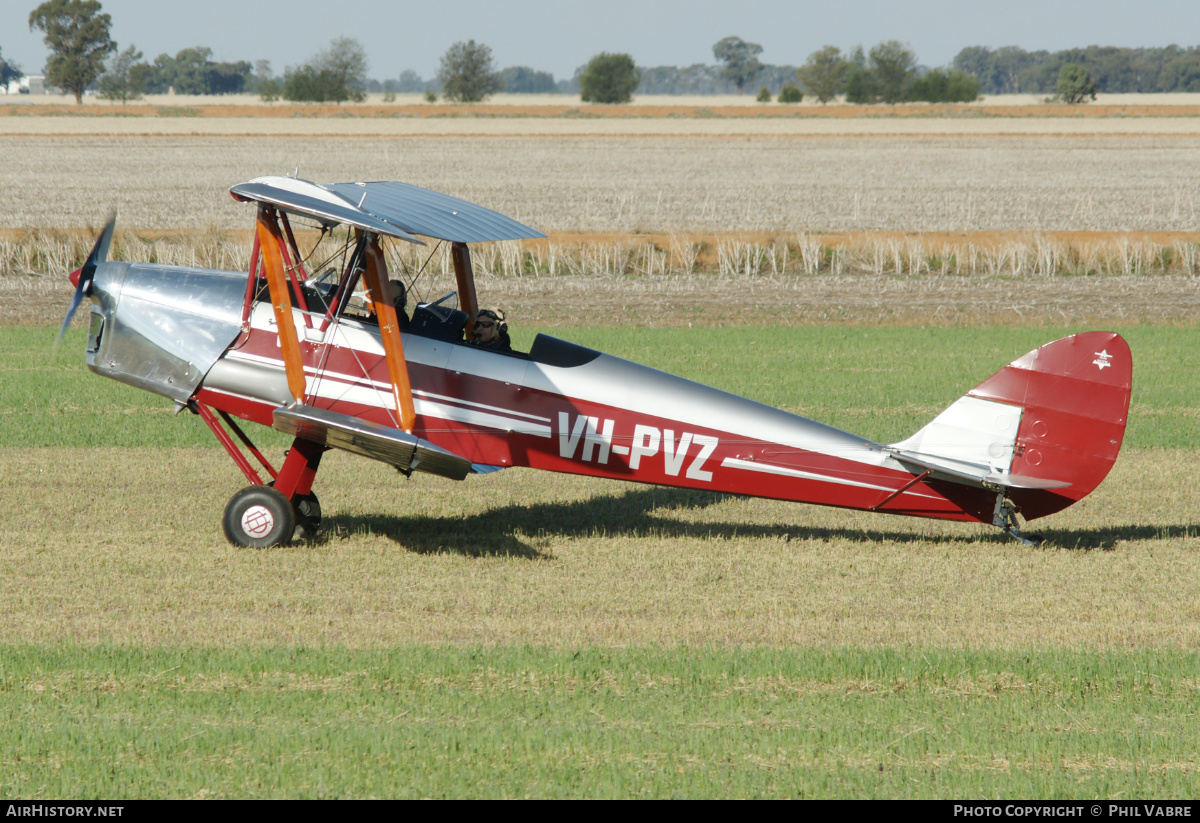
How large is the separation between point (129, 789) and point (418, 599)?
2961 millimetres

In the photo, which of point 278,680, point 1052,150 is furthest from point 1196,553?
point 1052,150

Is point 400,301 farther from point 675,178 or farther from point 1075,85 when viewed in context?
point 1075,85

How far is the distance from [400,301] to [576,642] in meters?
3.33

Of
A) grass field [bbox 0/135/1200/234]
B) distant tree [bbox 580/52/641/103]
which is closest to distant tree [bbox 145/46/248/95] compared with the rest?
distant tree [bbox 580/52/641/103]

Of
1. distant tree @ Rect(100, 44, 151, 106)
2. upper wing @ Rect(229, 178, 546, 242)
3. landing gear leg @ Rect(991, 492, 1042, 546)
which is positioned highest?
distant tree @ Rect(100, 44, 151, 106)

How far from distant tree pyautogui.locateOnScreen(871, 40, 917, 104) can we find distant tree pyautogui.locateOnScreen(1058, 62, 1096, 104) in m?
16.4

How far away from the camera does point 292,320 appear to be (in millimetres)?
8383

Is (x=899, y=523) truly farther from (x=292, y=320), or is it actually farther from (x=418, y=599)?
(x=292, y=320)

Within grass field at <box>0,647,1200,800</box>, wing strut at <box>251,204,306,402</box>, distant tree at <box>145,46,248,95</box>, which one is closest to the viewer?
grass field at <box>0,647,1200,800</box>

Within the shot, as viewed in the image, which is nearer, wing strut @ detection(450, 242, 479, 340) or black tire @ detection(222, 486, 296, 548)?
black tire @ detection(222, 486, 296, 548)

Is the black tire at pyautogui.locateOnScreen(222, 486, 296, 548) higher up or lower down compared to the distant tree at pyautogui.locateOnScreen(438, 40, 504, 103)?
lower down

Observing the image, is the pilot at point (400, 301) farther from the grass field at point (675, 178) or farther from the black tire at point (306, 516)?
the grass field at point (675, 178)

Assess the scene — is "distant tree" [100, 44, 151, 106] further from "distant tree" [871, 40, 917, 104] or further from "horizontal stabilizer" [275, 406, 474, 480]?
"horizontal stabilizer" [275, 406, 474, 480]

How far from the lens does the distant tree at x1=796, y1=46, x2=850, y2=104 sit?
12975 centimetres
